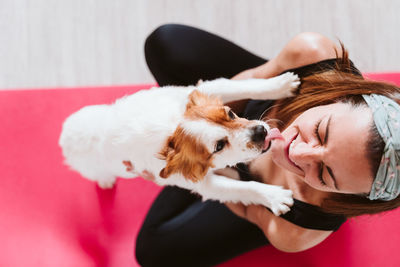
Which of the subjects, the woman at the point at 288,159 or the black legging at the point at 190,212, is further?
the black legging at the point at 190,212

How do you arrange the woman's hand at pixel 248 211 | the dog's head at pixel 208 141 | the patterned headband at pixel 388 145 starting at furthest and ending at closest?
the woman's hand at pixel 248 211, the dog's head at pixel 208 141, the patterned headband at pixel 388 145

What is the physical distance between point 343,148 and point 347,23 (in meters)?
1.88

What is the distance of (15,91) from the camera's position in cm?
192

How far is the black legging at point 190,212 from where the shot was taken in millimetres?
1592

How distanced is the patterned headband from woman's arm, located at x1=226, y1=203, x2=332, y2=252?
1.31ft

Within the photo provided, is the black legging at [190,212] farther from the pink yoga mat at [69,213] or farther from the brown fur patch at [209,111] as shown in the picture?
the brown fur patch at [209,111]

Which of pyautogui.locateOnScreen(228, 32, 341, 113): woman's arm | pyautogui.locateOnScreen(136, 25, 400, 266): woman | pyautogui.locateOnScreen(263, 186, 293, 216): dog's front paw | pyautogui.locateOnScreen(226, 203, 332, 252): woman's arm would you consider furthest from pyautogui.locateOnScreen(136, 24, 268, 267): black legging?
pyautogui.locateOnScreen(228, 32, 341, 113): woman's arm

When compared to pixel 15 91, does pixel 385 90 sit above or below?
above

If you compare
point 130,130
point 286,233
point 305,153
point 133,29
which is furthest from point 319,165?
point 133,29

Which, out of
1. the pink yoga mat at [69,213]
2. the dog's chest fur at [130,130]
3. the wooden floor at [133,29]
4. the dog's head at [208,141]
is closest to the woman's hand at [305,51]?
the dog's head at [208,141]

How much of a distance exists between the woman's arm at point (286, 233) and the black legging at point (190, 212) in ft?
0.39

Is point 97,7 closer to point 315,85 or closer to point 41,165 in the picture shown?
point 41,165

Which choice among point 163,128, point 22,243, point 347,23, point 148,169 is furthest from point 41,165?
point 347,23

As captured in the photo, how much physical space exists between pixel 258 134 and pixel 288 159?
0.53 ft
